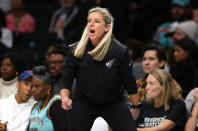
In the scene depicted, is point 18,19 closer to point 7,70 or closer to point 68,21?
point 68,21

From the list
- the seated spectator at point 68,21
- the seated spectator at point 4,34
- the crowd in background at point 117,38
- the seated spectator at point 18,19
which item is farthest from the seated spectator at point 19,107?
the seated spectator at point 18,19

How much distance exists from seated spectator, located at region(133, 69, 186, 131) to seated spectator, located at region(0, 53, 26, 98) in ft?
6.59

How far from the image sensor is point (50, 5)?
36.0 feet

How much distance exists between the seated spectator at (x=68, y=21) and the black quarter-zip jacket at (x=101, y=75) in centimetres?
354

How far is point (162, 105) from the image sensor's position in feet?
19.8

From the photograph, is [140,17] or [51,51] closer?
[51,51]

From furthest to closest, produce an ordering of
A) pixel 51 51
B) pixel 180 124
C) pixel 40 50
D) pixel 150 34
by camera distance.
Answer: pixel 150 34 → pixel 40 50 → pixel 51 51 → pixel 180 124

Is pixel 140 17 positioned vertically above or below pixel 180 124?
above

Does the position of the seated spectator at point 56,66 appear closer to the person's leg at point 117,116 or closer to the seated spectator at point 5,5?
the person's leg at point 117,116

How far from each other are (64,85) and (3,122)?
1.47 meters

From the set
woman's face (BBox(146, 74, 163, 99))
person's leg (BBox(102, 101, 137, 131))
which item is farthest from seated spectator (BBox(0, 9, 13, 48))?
person's leg (BBox(102, 101, 137, 131))

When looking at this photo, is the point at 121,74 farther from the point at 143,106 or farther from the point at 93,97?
the point at 143,106

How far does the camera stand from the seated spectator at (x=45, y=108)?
5715 millimetres

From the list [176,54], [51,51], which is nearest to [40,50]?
[51,51]
